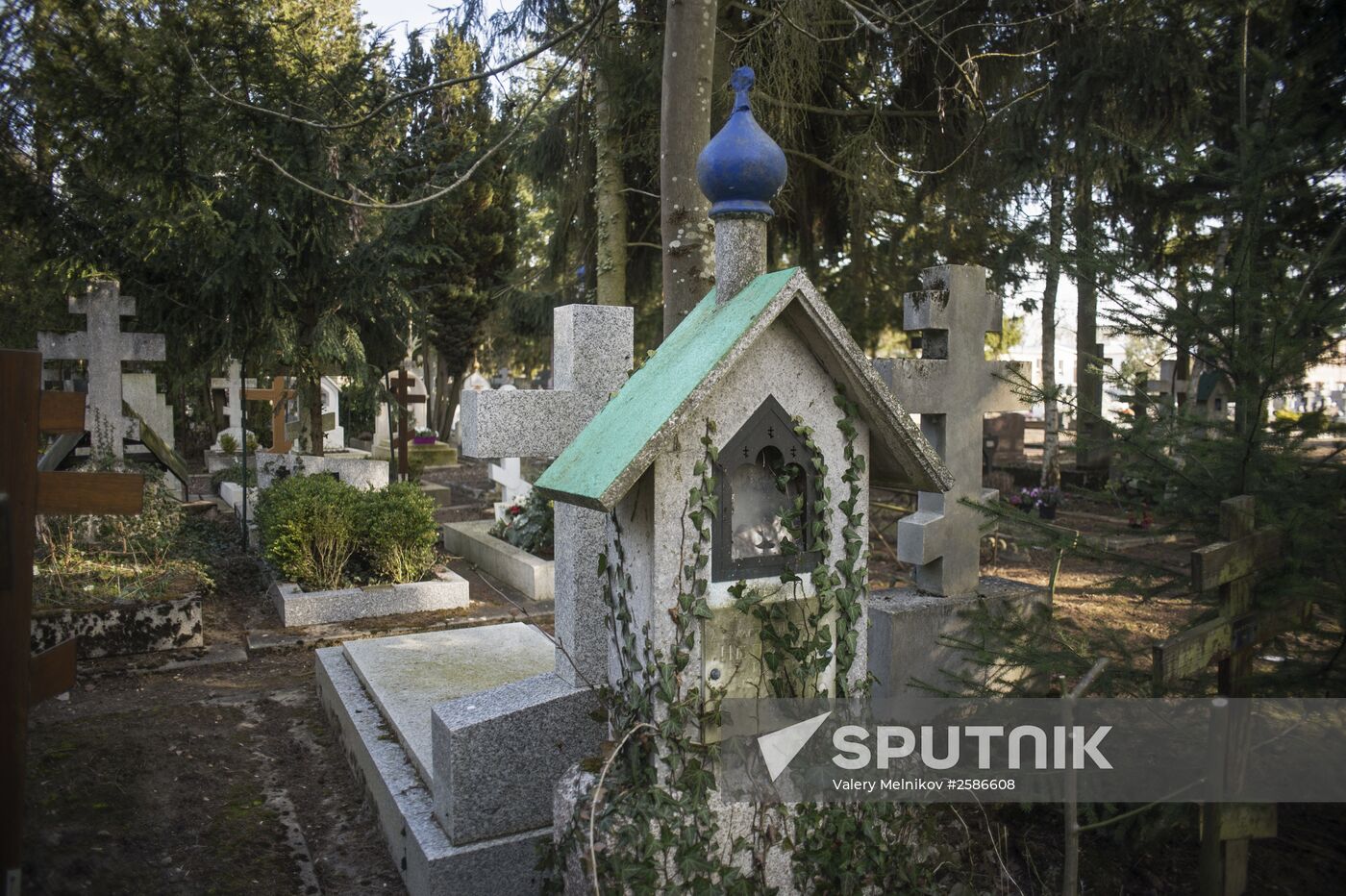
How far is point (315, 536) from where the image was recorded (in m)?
7.82

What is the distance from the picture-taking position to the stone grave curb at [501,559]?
28.1 ft

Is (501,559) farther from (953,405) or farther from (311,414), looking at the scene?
(953,405)

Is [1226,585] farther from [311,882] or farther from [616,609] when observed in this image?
[311,882]

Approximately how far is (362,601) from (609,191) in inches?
177

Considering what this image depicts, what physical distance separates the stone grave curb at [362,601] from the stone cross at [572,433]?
434 centimetres

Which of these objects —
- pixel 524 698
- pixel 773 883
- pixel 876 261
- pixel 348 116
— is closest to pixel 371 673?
pixel 524 698

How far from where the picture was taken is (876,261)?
32.9 ft

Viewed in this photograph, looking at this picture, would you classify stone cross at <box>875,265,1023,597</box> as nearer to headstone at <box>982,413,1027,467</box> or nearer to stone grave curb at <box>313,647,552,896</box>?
stone grave curb at <box>313,647,552,896</box>

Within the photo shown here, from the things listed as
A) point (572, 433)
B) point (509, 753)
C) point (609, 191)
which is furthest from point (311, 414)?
point (509, 753)

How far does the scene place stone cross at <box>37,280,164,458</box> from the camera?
27.9ft

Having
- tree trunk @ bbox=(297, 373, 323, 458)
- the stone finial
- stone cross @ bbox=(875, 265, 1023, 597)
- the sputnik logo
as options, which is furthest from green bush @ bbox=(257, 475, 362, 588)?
the sputnik logo

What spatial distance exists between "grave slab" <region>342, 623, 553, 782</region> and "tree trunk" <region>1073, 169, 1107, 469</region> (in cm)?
312

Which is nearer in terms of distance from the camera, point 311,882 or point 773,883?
point 773,883

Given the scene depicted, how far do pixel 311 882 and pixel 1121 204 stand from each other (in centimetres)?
1205
